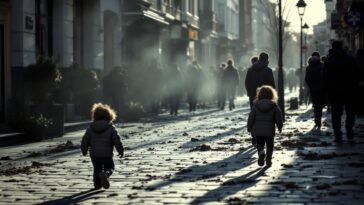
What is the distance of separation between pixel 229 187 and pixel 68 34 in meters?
16.9

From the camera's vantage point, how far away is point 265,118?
11641mm

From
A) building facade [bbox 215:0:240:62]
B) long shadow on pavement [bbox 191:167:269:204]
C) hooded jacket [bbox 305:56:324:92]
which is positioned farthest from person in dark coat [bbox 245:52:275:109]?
building facade [bbox 215:0:240:62]

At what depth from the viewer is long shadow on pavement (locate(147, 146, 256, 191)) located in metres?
9.98

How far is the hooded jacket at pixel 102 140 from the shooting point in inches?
368

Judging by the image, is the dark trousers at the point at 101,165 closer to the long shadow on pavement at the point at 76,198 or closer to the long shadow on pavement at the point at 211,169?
the long shadow on pavement at the point at 76,198

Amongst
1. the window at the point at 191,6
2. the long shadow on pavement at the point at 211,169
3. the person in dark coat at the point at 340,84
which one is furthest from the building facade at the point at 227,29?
the long shadow on pavement at the point at 211,169

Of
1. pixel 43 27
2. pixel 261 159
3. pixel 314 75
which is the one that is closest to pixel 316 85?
pixel 314 75

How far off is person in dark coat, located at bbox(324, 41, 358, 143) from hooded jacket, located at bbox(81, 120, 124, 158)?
6826 mm

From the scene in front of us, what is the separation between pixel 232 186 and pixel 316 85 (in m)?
11.1

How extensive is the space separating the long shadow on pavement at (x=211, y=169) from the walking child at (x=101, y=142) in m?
0.58

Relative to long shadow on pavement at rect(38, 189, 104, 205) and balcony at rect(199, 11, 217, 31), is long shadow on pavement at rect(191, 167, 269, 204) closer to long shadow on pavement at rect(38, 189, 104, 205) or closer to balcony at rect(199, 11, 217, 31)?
long shadow on pavement at rect(38, 189, 104, 205)

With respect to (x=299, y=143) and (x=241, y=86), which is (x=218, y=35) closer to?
(x=241, y=86)

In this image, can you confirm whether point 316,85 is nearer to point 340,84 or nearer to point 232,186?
point 340,84

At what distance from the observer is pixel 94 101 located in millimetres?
25297
